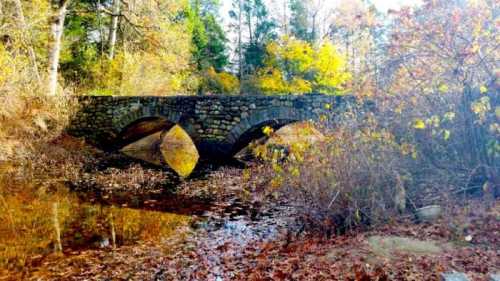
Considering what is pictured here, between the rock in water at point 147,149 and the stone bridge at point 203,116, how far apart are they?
23.7 inches

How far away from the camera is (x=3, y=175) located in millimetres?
A: 9484

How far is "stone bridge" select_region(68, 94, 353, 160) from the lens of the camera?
38.1 feet

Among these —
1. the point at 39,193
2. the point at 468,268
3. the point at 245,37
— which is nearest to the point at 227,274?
the point at 468,268

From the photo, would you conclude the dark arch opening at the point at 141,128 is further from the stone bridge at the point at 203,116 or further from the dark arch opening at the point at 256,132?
the dark arch opening at the point at 256,132

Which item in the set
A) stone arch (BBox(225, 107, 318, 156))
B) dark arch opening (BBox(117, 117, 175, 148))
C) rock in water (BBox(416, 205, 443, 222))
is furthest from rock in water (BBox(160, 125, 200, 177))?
rock in water (BBox(416, 205, 443, 222))

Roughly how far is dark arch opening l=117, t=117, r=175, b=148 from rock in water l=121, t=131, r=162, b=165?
11.6 inches

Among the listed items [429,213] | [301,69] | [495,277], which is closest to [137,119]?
[301,69]

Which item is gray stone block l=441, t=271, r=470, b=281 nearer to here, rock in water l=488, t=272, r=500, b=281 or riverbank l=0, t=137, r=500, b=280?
riverbank l=0, t=137, r=500, b=280

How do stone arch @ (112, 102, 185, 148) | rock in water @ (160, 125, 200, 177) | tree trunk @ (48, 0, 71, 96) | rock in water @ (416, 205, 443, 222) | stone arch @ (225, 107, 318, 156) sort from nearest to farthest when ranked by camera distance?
rock in water @ (416, 205, 443, 222) → stone arch @ (225, 107, 318, 156) → rock in water @ (160, 125, 200, 177) → stone arch @ (112, 102, 185, 148) → tree trunk @ (48, 0, 71, 96)

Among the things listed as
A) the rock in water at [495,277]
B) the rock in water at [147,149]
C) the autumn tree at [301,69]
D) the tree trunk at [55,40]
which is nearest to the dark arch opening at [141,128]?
the rock in water at [147,149]

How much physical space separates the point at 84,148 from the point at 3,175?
5.04 meters

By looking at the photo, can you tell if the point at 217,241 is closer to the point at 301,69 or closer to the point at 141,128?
the point at 141,128

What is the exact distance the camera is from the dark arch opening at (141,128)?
583 inches

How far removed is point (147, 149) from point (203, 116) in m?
5.65
